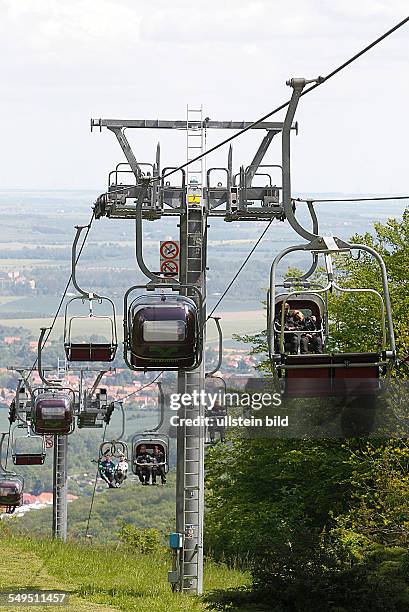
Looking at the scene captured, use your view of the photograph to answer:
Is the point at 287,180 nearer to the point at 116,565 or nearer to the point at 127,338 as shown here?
the point at 127,338

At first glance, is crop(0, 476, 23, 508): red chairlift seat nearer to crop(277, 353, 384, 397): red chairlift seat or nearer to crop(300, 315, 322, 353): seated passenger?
crop(300, 315, 322, 353): seated passenger

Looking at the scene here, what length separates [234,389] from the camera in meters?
51.0

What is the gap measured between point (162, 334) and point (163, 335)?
0.02 metres

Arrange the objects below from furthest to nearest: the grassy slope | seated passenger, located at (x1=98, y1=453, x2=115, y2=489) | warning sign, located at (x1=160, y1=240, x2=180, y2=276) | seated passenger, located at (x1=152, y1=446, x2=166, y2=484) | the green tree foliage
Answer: the green tree foliage, seated passenger, located at (x1=98, y1=453, x2=115, y2=489), seated passenger, located at (x1=152, y1=446, x2=166, y2=484), warning sign, located at (x1=160, y1=240, x2=180, y2=276), the grassy slope

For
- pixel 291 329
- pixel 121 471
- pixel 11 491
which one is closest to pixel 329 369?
pixel 291 329

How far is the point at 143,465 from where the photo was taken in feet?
86.4

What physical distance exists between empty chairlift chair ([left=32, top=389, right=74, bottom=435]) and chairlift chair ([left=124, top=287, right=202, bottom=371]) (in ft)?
43.0

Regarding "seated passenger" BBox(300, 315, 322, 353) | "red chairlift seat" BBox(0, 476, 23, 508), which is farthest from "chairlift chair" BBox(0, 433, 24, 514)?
"seated passenger" BBox(300, 315, 322, 353)

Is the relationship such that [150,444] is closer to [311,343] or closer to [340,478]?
[340,478]

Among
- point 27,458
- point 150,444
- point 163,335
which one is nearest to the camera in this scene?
point 163,335

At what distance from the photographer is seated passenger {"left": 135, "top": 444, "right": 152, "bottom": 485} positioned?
2606 centimetres

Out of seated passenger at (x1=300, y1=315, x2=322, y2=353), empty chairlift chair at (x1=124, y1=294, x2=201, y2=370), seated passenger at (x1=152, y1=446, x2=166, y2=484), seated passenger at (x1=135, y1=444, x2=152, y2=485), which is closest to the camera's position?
empty chairlift chair at (x1=124, y1=294, x2=201, y2=370)

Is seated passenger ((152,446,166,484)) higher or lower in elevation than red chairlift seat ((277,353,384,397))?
higher

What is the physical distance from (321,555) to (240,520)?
2096cm
